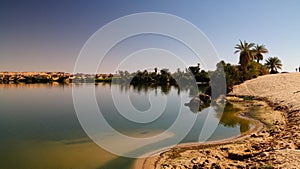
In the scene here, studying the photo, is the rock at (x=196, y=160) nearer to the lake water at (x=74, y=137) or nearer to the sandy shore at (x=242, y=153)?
the sandy shore at (x=242, y=153)

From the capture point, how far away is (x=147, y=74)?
337ft

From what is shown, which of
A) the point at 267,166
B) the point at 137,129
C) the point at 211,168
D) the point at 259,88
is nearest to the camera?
the point at 267,166

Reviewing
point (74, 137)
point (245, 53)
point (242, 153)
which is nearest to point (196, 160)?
point (242, 153)

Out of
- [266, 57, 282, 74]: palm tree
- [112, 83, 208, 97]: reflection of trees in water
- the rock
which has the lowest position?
the rock

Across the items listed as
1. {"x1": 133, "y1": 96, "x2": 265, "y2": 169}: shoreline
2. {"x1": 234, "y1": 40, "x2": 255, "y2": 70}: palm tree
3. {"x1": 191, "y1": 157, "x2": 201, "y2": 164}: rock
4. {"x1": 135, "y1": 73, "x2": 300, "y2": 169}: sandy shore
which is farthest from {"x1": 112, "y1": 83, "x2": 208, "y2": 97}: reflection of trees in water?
{"x1": 191, "y1": 157, "x2": 201, "y2": 164}: rock

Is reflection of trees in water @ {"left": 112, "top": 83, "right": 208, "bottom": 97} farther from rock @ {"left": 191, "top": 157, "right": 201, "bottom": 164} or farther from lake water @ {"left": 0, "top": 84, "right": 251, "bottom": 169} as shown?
rock @ {"left": 191, "top": 157, "right": 201, "bottom": 164}

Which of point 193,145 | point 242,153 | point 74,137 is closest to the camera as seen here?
point 242,153

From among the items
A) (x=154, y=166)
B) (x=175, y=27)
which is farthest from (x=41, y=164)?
(x=175, y=27)

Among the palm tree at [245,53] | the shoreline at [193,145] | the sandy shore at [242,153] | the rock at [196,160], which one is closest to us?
the sandy shore at [242,153]

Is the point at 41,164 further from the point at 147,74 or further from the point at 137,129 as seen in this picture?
the point at 147,74

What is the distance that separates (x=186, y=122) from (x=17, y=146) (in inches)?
496

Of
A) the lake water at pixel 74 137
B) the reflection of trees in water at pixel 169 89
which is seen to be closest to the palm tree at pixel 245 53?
the reflection of trees in water at pixel 169 89

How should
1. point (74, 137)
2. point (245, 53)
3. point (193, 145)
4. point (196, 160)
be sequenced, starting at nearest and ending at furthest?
1. point (196, 160)
2. point (193, 145)
3. point (74, 137)
4. point (245, 53)

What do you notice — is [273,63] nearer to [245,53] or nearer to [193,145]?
[245,53]
